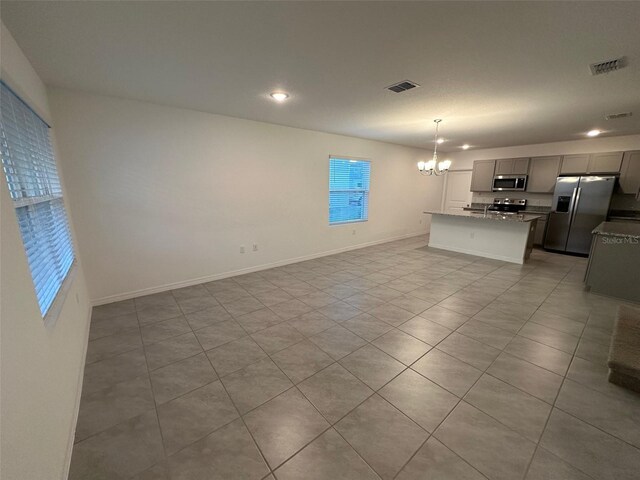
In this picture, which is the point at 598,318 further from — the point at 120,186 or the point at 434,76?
the point at 120,186

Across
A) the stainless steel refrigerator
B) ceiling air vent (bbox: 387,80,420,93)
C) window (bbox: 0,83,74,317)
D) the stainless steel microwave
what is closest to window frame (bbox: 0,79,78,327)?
window (bbox: 0,83,74,317)

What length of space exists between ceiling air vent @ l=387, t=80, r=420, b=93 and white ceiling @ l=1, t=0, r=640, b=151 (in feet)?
0.31

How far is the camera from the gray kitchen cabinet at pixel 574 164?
556 centimetres

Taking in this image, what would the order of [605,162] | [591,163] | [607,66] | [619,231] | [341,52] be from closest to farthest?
[341,52]
[607,66]
[619,231]
[605,162]
[591,163]

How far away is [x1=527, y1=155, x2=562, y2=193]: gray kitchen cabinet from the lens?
235 inches

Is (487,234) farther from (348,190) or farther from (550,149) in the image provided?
(348,190)

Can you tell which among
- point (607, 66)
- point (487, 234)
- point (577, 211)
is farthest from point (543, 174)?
point (607, 66)

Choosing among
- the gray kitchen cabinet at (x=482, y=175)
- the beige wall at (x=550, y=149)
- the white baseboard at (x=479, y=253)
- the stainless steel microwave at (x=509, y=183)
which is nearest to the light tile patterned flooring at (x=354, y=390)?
the white baseboard at (x=479, y=253)

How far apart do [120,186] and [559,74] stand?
476 centimetres

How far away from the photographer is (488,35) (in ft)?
5.70

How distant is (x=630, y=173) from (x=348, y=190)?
561 cm

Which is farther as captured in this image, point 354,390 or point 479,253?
point 479,253

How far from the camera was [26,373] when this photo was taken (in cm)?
111

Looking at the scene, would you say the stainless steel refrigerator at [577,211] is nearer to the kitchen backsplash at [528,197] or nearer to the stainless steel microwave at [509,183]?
the kitchen backsplash at [528,197]
